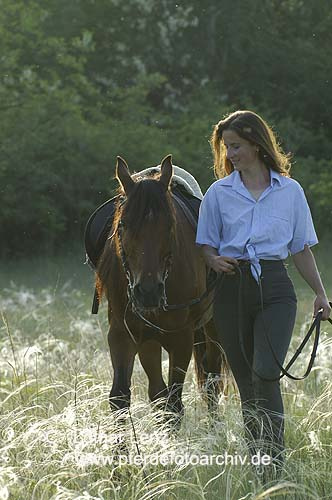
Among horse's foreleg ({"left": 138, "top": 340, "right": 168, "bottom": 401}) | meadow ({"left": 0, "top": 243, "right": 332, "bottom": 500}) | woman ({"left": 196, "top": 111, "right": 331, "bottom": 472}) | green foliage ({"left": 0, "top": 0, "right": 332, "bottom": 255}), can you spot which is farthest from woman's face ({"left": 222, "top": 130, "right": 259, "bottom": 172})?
green foliage ({"left": 0, "top": 0, "right": 332, "bottom": 255})

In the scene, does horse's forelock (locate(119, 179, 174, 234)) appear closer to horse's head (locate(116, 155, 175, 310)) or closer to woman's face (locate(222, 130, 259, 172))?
horse's head (locate(116, 155, 175, 310))

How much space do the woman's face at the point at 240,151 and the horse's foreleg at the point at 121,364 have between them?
1.41m

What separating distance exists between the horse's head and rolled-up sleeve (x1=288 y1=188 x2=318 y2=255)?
2.30 feet

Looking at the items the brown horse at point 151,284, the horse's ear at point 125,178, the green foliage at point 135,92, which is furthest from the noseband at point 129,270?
the green foliage at point 135,92

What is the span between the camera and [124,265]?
627 cm

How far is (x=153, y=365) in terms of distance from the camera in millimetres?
7234

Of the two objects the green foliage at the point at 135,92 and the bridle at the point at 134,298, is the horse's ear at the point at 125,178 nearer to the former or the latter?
the bridle at the point at 134,298

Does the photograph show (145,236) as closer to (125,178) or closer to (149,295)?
(149,295)

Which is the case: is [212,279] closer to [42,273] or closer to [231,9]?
Answer: [42,273]

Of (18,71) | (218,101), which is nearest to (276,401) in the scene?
(18,71)

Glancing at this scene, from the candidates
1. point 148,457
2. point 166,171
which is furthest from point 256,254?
point 148,457

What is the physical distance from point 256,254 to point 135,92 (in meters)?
28.9

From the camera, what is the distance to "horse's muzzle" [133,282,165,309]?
593 cm

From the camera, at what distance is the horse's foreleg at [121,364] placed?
6645 millimetres
